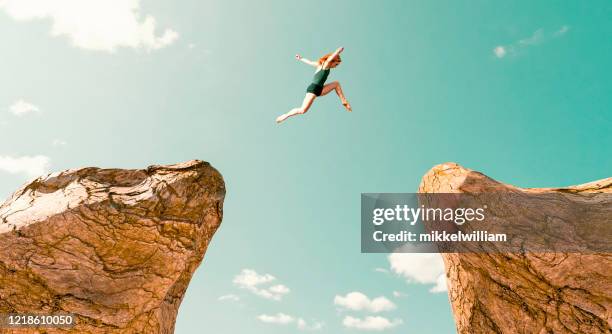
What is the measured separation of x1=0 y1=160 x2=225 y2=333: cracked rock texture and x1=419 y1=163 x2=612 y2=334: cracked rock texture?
25.3ft

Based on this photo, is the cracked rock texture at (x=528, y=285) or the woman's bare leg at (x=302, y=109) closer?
the cracked rock texture at (x=528, y=285)

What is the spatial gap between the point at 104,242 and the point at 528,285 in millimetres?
11547

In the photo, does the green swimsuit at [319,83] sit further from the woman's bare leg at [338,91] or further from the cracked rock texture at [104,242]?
the cracked rock texture at [104,242]

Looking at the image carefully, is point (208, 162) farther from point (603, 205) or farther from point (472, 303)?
point (603, 205)

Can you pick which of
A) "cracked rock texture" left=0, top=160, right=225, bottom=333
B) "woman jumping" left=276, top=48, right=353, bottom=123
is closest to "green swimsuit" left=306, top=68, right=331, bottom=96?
"woman jumping" left=276, top=48, right=353, bottom=123

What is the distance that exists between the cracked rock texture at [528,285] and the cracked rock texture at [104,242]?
7708 millimetres

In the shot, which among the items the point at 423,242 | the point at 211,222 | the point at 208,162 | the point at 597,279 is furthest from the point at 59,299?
the point at 597,279

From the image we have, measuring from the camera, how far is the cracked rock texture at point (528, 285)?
10.3 metres

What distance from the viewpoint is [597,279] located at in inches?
403

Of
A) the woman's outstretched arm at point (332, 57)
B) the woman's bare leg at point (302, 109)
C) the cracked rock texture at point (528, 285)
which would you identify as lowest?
the cracked rock texture at point (528, 285)

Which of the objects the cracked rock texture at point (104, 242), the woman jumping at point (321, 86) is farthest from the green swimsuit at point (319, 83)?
the cracked rock texture at point (104, 242)

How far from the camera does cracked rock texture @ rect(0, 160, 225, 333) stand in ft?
38.1

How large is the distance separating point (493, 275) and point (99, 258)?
11.0m

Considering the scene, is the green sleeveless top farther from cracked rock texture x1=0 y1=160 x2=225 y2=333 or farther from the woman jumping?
cracked rock texture x1=0 y1=160 x2=225 y2=333
